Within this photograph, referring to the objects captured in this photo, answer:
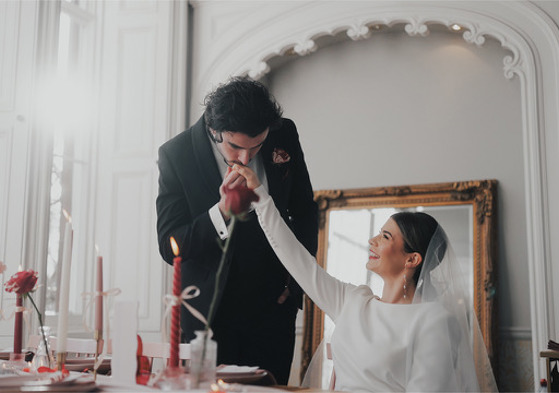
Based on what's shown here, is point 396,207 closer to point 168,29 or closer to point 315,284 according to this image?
point 168,29

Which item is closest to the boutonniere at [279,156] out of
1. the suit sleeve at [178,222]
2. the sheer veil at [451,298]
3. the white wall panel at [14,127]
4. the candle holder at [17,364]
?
the suit sleeve at [178,222]

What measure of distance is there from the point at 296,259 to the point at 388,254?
1.01 feet

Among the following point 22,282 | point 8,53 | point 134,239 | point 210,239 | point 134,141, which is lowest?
point 22,282

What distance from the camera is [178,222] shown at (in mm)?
2465

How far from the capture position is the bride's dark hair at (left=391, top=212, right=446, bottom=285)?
7.34 feet

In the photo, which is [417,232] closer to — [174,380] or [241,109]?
[241,109]

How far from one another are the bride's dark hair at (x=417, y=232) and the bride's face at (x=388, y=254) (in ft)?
0.06

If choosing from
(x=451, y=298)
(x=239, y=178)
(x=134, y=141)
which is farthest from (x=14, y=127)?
(x=451, y=298)

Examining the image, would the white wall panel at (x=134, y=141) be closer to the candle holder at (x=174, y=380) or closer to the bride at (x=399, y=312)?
the bride at (x=399, y=312)

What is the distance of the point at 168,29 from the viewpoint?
4887mm

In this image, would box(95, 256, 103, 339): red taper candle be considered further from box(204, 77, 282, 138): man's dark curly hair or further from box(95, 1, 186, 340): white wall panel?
box(95, 1, 186, 340): white wall panel

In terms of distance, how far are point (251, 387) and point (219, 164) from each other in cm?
118

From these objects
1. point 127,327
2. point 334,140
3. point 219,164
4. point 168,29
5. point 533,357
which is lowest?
point 533,357

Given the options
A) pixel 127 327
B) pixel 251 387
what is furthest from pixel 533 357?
pixel 127 327
